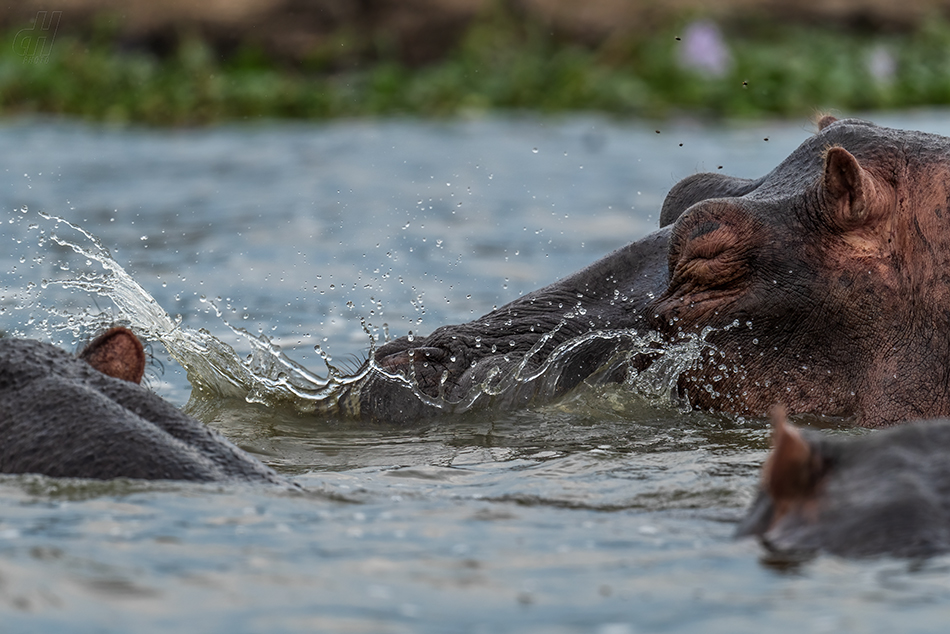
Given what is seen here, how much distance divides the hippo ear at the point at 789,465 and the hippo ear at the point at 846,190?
1.49 m

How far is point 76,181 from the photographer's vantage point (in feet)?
42.2

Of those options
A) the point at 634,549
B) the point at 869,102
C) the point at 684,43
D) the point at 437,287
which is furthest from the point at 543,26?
the point at 634,549

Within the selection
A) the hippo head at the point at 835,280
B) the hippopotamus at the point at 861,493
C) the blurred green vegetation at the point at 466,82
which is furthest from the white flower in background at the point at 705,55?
the hippopotamus at the point at 861,493

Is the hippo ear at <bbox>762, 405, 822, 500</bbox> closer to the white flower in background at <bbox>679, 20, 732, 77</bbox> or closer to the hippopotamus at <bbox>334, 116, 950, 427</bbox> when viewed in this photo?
the hippopotamus at <bbox>334, 116, 950, 427</bbox>

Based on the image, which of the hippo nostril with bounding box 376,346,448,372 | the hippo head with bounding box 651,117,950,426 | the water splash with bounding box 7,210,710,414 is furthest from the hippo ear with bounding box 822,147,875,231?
the hippo nostril with bounding box 376,346,448,372

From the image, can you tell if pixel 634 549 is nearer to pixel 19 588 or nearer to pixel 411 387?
pixel 19 588

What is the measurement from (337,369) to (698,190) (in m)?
1.30

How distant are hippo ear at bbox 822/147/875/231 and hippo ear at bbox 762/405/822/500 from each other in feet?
4.87

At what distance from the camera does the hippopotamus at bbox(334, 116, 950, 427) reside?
4062 millimetres

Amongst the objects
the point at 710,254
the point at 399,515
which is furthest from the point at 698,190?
the point at 399,515

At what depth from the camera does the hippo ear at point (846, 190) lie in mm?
3971

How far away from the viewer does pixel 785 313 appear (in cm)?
420

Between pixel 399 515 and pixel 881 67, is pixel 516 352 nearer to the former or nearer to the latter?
pixel 399 515

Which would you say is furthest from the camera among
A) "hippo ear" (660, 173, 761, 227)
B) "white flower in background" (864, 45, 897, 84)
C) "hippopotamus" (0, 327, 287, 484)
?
"white flower in background" (864, 45, 897, 84)
